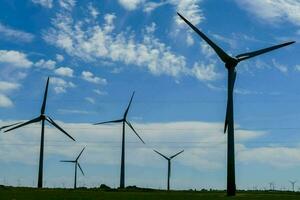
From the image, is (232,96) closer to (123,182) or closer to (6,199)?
(6,199)

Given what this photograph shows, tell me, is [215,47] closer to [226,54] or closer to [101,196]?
[226,54]

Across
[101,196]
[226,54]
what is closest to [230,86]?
[226,54]

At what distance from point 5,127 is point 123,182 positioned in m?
28.2

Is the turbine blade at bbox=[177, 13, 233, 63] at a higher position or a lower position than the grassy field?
higher

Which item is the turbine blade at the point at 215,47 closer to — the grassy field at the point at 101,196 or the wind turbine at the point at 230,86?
the wind turbine at the point at 230,86

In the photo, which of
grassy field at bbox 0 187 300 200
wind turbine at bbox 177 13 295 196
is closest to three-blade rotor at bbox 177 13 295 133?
wind turbine at bbox 177 13 295 196

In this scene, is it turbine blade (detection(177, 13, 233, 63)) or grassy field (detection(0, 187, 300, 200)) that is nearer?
grassy field (detection(0, 187, 300, 200))

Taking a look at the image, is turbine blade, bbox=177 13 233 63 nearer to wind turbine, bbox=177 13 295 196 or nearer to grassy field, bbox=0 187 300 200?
wind turbine, bbox=177 13 295 196

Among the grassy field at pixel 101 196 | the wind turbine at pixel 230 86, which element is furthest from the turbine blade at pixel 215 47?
the grassy field at pixel 101 196

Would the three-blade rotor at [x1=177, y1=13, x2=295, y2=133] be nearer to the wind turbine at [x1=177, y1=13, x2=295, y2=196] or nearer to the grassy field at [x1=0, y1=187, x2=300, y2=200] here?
the wind turbine at [x1=177, y1=13, x2=295, y2=196]

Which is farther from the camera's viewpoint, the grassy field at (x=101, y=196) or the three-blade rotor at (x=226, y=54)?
the three-blade rotor at (x=226, y=54)

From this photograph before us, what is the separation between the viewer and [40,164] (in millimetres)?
111375

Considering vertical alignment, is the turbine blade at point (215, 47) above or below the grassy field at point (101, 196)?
above

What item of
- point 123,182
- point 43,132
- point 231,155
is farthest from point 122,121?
point 231,155
